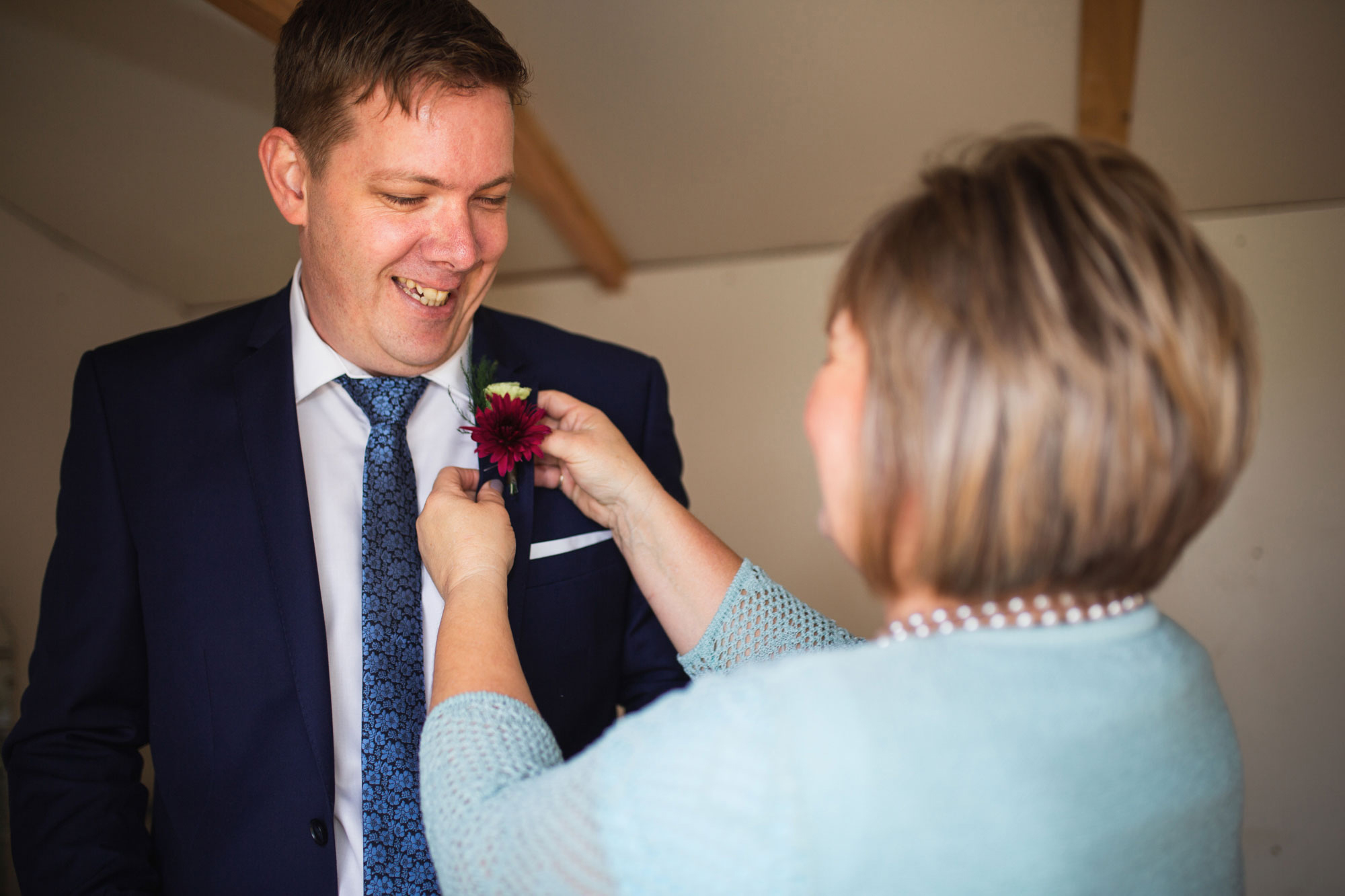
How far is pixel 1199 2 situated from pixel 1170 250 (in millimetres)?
2751

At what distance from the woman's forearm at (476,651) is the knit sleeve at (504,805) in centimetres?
3

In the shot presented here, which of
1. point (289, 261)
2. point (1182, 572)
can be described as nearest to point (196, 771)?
point (289, 261)

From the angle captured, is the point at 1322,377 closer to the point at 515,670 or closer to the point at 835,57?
the point at 835,57

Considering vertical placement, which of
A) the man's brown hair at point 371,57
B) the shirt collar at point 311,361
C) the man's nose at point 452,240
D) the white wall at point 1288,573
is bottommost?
the white wall at point 1288,573

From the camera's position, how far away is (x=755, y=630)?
144 centimetres

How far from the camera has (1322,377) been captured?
12.6 ft

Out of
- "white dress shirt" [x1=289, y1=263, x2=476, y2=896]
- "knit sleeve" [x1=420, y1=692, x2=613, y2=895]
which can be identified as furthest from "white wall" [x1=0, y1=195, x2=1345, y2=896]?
"knit sleeve" [x1=420, y1=692, x2=613, y2=895]

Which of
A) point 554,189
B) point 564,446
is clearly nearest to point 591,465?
point 564,446

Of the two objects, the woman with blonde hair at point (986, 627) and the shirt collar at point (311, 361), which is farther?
the shirt collar at point (311, 361)

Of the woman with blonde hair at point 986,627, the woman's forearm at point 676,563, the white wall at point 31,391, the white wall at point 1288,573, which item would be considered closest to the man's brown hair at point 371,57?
the woman's forearm at point 676,563

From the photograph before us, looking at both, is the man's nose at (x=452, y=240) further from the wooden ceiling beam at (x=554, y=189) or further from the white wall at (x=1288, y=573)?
the white wall at (x=1288, y=573)

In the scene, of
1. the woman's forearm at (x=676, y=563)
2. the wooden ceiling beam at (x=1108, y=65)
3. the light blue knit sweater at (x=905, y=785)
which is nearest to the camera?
the light blue knit sweater at (x=905, y=785)

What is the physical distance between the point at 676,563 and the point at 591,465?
0.73 feet

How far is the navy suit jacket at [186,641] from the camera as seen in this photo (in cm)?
140
